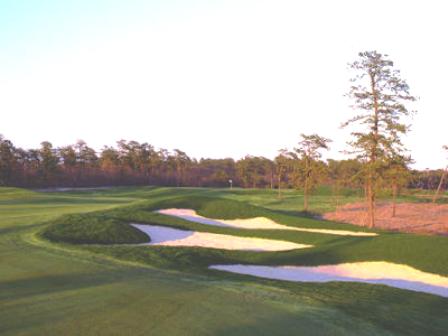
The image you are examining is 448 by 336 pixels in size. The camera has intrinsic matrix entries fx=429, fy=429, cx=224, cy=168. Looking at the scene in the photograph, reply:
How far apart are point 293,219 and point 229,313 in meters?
22.6

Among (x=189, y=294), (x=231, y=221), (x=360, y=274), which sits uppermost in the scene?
(x=189, y=294)

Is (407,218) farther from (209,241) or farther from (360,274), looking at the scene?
(360,274)

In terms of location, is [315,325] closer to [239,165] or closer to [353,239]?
[353,239]

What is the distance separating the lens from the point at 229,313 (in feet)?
26.5

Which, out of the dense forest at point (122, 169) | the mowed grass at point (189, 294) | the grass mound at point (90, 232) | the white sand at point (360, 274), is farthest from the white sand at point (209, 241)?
the dense forest at point (122, 169)

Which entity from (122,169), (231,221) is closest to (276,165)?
(122,169)

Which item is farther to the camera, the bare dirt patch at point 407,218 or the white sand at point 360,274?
the bare dirt patch at point 407,218

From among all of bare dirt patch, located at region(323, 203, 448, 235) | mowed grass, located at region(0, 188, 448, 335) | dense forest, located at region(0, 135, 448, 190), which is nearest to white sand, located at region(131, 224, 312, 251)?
mowed grass, located at region(0, 188, 448, 335)

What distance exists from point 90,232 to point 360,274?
13.1m

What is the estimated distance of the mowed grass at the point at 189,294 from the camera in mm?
7355

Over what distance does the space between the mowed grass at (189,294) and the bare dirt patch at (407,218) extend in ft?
47.8

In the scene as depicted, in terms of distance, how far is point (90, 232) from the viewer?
21.7 m

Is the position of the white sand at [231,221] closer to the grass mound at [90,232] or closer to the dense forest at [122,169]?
the grass mound at [90,232]

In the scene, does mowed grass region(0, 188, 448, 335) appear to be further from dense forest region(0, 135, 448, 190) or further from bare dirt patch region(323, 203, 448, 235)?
dense forest region(0, 135, 448, 190)
